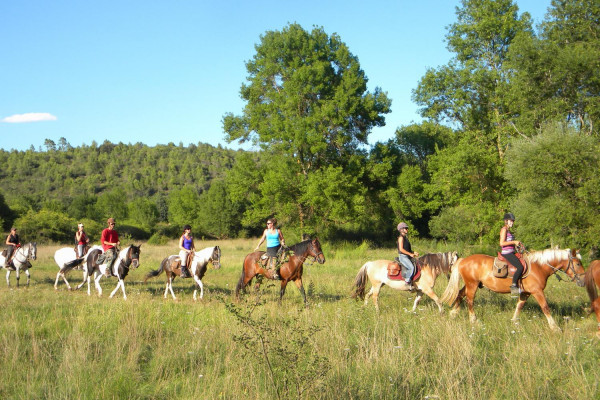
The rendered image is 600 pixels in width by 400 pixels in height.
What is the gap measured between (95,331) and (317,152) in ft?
80.5

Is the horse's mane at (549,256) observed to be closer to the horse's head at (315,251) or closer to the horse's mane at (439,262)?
the horse's mane at (439,262)

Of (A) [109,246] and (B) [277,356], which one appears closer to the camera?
(B) [277,356]

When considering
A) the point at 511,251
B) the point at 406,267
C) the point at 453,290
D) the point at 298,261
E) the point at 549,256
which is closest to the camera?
the point at 549,256

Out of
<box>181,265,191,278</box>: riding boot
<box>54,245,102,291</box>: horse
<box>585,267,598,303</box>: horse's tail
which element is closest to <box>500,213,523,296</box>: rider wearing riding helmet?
<box>585,267,598,303</box>: horse's tail

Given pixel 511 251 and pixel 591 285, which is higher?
pixel 511 251

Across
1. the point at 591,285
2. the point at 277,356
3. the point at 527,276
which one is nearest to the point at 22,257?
the point at 277,356

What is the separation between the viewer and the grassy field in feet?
16.8

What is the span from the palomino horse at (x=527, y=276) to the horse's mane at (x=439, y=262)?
415mm

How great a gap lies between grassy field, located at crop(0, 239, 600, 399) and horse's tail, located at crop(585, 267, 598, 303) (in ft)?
1.88

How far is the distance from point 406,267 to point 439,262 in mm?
877

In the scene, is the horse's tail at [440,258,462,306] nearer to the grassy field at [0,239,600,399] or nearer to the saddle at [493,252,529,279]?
the grassy field at [0,239,600,399]

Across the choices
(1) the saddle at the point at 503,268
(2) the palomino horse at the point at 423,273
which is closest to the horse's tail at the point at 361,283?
(2) the palomino horse at the point at 423,273

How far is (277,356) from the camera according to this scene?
5.64 meters

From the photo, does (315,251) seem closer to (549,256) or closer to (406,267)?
(406,267)
